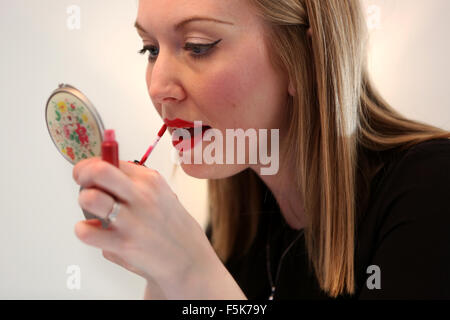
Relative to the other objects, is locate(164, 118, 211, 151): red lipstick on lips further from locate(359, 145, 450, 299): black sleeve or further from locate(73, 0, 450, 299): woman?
locate(359, 145, 450, 299): black sleeve

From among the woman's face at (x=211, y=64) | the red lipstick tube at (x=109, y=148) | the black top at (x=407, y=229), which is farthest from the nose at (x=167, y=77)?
the black top at (x=407, y=229)

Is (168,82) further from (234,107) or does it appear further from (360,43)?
(360,43)

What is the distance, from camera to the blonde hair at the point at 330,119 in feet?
2.77

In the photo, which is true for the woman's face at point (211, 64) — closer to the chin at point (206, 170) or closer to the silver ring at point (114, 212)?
the chin at point (206, 170)

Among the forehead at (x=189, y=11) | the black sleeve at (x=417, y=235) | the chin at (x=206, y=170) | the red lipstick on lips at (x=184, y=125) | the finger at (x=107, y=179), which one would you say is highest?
the forehead at (x=189, y=11)

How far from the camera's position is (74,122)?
915mm

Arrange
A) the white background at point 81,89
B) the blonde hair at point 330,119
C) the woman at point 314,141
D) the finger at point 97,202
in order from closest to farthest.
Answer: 1. the finger at point 97,202
2. the woman at point 314,141
3. the blonde hair at point 330,119
4. the white background at point 81,89

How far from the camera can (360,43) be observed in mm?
921

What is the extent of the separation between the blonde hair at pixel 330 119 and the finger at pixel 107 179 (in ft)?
1.36

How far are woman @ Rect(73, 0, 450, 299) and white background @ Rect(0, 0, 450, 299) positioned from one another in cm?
22

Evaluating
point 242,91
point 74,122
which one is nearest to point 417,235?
point 242,91

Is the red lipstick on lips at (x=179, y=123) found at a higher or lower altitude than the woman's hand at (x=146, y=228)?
higher

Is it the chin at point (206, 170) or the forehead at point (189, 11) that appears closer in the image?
the forehead at point (189, 11)

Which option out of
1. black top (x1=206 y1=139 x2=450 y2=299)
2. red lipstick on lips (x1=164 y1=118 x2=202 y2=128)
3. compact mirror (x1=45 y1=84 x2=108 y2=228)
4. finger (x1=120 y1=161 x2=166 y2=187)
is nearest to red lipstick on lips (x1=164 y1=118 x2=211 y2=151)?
red lipstick on lips (x1=164 y1=118 x2=202 y2=128)
